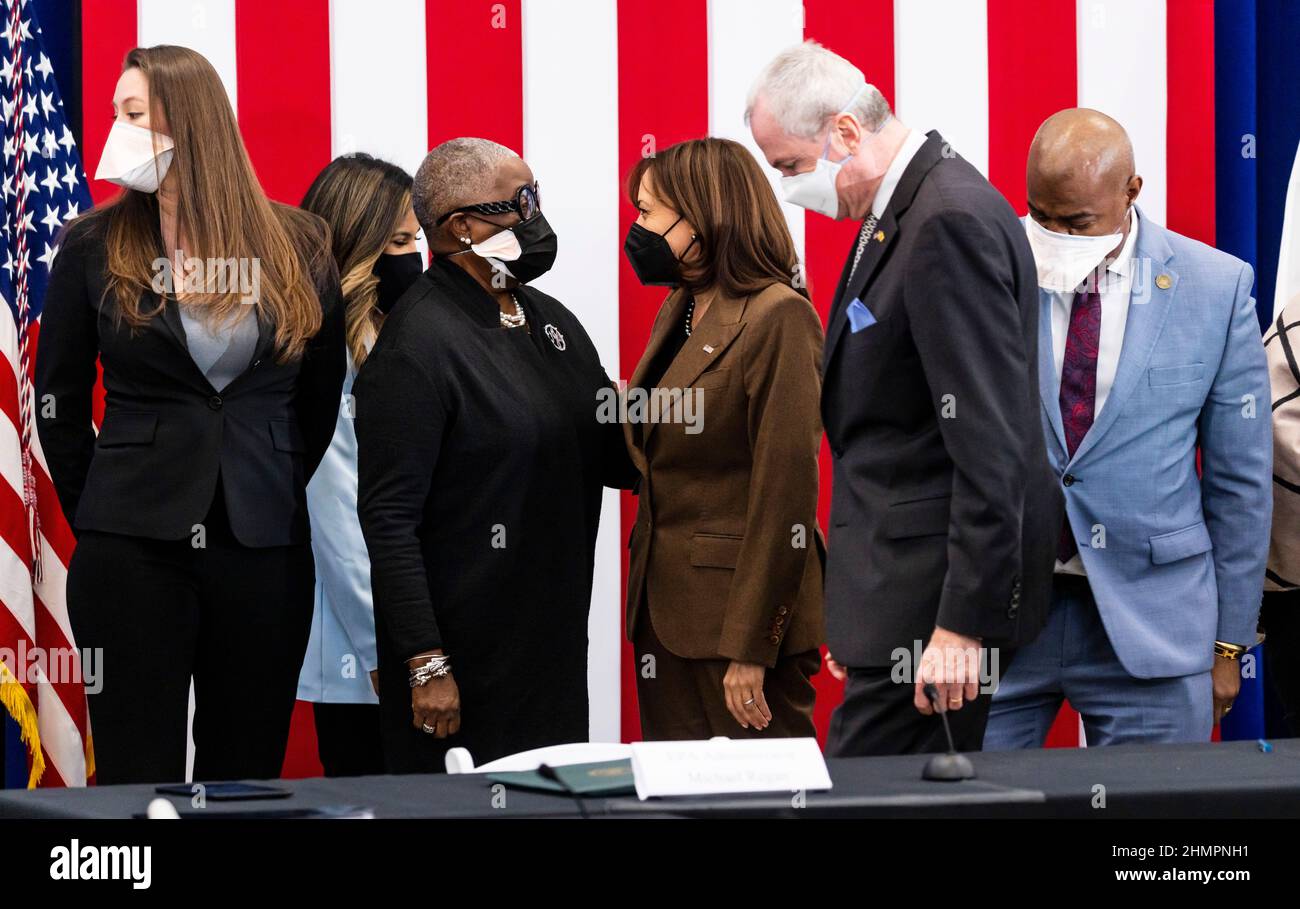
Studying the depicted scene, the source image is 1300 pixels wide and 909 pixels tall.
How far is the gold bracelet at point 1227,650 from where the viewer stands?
2.62m

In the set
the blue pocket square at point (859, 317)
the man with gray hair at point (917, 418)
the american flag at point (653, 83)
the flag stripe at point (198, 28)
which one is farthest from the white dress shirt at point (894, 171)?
the flag stripe at point (198, 28)

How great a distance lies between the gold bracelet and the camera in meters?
2.62

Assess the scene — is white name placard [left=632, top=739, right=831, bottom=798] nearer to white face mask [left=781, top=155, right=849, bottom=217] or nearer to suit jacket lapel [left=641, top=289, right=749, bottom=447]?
white face mask [left=781, top=155, right=849, bottom=217]

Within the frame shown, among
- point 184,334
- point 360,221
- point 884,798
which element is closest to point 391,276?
point 360,221

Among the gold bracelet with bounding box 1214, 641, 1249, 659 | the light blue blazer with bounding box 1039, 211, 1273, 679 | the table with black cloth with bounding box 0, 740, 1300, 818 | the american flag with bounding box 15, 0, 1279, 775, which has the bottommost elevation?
the gold bracelet with bounding box 1214, 641, 1249, 659

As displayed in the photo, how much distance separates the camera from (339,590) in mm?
3172

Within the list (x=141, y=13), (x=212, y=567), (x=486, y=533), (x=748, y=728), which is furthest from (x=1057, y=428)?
(x=141, y=13)

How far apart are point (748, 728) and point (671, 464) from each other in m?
0.49

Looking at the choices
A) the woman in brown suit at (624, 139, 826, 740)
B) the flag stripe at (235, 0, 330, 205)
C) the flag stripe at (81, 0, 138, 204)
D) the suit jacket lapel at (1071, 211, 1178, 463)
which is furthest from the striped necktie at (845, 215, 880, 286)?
the flag stripe at (81, 0, 138, 204)

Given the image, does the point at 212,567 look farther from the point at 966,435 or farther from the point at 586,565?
the point at 966,435

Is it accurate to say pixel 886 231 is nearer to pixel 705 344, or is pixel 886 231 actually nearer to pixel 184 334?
pixel 705 344

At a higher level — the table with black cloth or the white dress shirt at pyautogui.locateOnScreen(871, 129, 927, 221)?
the white dress shirt at pyautogui.locateOnScreen(871, 129, 927, 221)

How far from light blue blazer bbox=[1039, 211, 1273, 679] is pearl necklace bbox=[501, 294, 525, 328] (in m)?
0.95

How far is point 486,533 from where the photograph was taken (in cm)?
273
